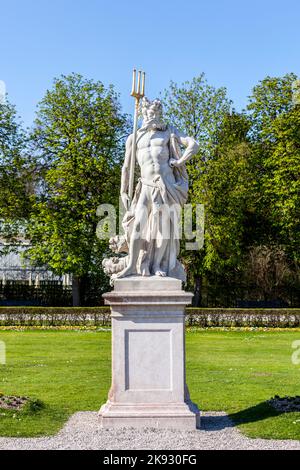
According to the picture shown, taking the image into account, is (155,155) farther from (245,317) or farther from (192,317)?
(245,317)

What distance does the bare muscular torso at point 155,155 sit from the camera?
10.4 meters

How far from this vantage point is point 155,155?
409 inches

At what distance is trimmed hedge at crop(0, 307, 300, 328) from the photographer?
2941cm

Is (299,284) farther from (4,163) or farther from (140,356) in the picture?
(140,356)

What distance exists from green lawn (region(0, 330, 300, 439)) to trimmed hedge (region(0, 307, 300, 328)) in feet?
15.4

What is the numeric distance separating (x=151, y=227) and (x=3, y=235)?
26893mm

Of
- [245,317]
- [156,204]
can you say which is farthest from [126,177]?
[245,317]

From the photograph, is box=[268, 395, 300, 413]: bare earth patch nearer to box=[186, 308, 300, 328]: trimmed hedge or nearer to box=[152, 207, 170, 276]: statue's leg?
box=[152, 207, 170, 276]: statue's leg

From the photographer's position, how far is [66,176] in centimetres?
3381

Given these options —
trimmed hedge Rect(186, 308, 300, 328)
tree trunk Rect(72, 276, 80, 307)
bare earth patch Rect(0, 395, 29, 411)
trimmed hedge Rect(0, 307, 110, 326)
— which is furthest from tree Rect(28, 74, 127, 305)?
bare earth patch Rect(0, 395, 29, 411)

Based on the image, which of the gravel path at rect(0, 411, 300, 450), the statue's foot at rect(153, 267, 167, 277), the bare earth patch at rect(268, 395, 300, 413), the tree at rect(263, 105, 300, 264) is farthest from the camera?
the tree at rect(263, 105, 300, 264)

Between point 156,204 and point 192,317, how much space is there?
1958 centimetres

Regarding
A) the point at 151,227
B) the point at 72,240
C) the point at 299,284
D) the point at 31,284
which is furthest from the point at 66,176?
the point at 151,227

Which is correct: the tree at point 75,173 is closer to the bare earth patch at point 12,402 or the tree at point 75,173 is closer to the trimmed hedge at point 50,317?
the trimmed hedge at point 50,317
